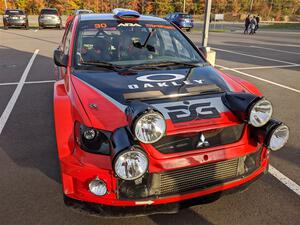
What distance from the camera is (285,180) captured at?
3.57m

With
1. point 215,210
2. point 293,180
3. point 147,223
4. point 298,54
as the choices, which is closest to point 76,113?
point 147,223

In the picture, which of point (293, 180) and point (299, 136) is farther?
point (299, 136)

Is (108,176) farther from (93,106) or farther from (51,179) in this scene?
(51,179)

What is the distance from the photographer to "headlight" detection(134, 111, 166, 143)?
7.63 ft

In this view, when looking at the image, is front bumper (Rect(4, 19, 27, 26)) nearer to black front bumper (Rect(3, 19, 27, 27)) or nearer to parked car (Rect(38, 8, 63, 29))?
black front bumper (Rect(3, 19, 27, 27))

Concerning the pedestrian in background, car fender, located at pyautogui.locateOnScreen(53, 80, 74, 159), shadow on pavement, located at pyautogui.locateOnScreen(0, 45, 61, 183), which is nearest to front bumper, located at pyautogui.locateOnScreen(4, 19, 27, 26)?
the pedestrian in background

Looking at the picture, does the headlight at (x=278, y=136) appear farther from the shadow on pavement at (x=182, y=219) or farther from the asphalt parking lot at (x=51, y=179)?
the shadow on pavement at (x=182, y=219)

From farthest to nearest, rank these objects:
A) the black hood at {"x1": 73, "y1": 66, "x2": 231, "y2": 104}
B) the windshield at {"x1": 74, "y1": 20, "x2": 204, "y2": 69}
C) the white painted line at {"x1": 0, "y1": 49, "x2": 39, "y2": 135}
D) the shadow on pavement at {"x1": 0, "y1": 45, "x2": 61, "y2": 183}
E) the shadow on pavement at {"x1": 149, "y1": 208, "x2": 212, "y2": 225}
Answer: the white painted line at {"x1": 0, "y1": 49, "x2": 39, "y2": 135} → the shadow on pavement at {"x1": 0, "y1": 45, "x2": 61, "y2": 183} → the windshield at {"x1": 74, "y1": 20, "x2": 204, "y2": 69} → the black hood at {"x1": 73, "y1": 66, "x2": 231, "y2": 104} → the shadow on pavement at {"x1": 149, "y1": 208, "x2": 212, "y2": 225}

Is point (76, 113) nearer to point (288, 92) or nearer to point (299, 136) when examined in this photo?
point (299, 136)

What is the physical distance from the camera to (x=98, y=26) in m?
4.08

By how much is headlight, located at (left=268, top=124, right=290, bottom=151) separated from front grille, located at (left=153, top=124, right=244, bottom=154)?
27 centimetres

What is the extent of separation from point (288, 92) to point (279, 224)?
17.2ft

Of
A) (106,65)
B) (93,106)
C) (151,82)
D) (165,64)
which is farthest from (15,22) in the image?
(93,106)

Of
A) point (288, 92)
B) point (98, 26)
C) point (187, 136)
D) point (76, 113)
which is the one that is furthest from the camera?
point (288, 92)
